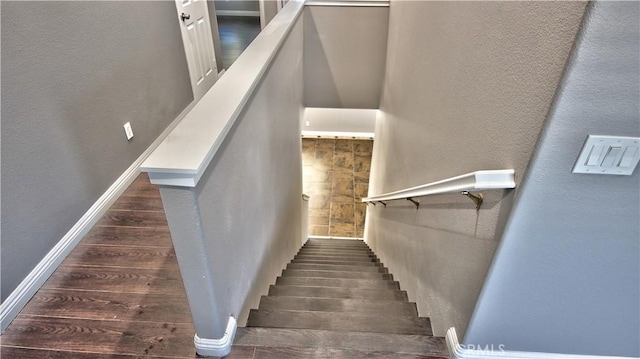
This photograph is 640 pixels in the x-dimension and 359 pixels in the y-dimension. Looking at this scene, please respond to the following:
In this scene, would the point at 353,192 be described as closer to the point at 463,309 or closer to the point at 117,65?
the point at 117,65

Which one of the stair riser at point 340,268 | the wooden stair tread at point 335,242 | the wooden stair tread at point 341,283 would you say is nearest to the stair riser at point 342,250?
the wooden stair tread at point 335,242

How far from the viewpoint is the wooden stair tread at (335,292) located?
215 cm

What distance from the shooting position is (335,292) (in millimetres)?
2178

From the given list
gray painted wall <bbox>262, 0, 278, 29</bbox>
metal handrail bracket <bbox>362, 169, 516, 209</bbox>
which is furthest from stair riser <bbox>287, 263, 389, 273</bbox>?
gray painted wall <bbox>262, 0, 278, 29</bbox>

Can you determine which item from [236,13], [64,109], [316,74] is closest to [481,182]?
[64,109]

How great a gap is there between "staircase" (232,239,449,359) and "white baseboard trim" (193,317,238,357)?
0.17ft

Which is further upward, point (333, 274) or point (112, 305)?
point (112, 305)

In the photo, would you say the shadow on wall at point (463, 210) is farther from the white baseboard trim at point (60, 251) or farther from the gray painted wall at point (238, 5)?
the gray painted wall at point (238, 5)

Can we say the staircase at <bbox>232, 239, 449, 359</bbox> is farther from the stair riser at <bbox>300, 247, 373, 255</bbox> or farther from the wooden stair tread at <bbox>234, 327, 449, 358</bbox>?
the stair riser at <bbox>300, 247, 373, 255</bbox>

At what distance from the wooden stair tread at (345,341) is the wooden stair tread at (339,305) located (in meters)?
0.42

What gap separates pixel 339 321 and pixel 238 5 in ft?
26.9

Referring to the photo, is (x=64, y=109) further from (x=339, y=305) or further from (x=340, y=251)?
(x=340, y=251)

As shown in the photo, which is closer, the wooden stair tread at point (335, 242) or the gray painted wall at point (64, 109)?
the gray painted wall at point (64, 109)

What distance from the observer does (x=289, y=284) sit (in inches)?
96.1
